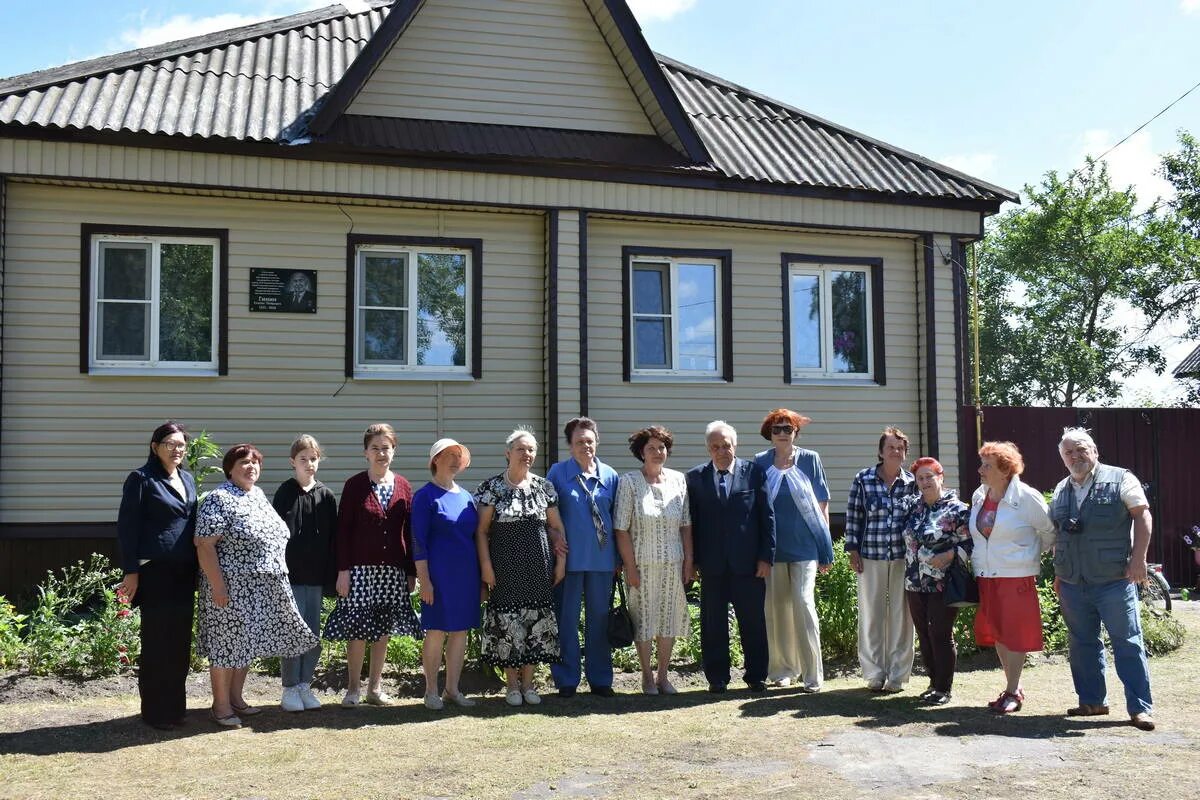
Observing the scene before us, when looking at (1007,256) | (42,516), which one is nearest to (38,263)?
(42,516)

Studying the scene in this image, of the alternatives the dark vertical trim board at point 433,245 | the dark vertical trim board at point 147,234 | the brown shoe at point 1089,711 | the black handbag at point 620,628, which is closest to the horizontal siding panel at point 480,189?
the dark vertical trim board at point 433,245

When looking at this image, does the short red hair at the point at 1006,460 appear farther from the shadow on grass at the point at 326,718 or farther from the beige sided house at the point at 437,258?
the beige sided house at the point at 437,258

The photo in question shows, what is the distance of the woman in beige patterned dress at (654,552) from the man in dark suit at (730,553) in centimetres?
15

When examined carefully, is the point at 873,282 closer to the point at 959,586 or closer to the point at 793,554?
the point at 793,554

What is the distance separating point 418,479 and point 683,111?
463 centimetres

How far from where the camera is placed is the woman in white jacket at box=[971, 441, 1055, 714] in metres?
6.64

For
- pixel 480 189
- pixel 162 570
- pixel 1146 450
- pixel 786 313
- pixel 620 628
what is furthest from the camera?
pixel 1146 450

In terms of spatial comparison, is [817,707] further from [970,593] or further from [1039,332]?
[1039,332]

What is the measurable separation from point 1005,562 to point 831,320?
6.00 metres

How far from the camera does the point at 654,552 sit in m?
7.31

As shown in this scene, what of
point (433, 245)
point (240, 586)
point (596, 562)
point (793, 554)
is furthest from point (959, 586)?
point (433, 245)

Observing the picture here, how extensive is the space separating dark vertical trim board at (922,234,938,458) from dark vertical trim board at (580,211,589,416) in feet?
13.0

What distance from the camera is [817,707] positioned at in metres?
6.92

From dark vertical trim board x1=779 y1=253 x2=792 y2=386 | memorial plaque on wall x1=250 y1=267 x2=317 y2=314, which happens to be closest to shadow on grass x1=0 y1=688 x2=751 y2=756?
memorial plaque on wall x1=250 y1=267 x2=317 y2=314
